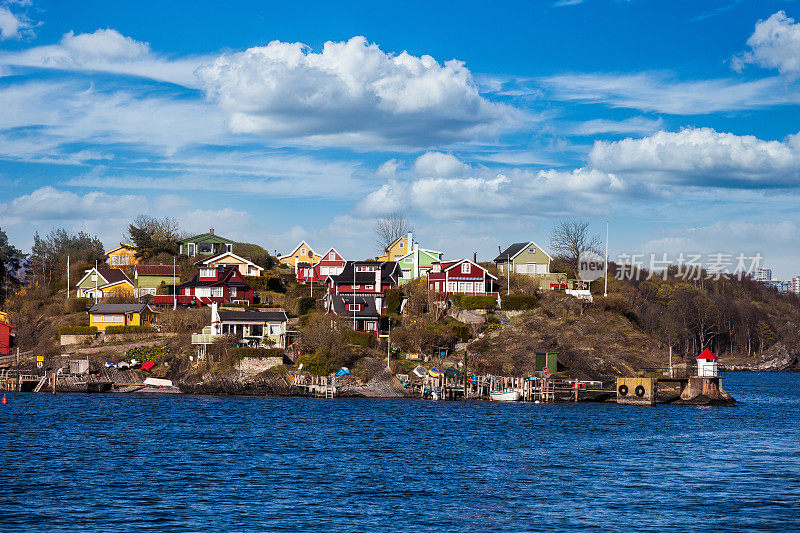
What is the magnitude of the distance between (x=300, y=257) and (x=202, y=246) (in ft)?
50.1

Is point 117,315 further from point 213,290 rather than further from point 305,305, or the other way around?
point 305,305

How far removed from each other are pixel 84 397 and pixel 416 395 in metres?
31.8

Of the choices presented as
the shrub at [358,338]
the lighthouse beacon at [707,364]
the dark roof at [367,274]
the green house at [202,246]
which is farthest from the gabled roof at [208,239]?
the lighthouse beacon at [707,364]

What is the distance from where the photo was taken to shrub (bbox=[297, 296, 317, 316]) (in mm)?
103938

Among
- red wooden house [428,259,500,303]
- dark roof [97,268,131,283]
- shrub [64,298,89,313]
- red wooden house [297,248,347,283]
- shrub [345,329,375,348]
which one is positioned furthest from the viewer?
red wooden house [297,248,347,283]

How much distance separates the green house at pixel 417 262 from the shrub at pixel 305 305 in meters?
15.2

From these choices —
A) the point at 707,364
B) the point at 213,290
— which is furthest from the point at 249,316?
the point at 707,364

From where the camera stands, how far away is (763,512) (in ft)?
115

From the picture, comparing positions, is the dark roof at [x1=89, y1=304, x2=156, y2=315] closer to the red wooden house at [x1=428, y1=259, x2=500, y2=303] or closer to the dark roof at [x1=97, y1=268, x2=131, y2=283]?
the dark roof at [x1=97, y1=268, x2=131, y2=283]

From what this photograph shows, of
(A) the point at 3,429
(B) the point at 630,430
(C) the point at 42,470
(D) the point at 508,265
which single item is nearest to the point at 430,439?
(B) the point at 630,430

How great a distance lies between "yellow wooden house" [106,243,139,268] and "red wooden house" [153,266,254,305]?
21.2 meters

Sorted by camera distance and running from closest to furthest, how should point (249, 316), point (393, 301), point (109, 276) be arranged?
point (249, 316)
point (393, 301)
point (109, 276)

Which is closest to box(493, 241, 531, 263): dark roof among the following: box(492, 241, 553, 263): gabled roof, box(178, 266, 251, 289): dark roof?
box(492, 241, 553, 263): gabled roof

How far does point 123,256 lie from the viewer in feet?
416
